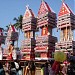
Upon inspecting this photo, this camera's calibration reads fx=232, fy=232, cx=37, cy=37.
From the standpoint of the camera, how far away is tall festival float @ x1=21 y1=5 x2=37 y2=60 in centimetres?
1727

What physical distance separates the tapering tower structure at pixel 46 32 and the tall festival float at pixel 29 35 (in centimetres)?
96

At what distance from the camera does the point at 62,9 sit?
15680 mm

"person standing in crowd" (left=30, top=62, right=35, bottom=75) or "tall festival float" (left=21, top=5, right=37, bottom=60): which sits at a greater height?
"tall festival float" (left=21, top=5, right=37, bottom=60)

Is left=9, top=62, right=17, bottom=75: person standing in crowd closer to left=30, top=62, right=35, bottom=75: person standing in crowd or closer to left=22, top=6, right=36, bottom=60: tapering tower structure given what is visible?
left=30, top=62, right=35, bottom=75: person standing in crowd

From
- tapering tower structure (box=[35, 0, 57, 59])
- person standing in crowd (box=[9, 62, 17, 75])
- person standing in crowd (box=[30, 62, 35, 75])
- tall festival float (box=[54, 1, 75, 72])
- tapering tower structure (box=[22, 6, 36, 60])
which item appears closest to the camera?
person standing in crowd (box=[9, 62, 17, 75])

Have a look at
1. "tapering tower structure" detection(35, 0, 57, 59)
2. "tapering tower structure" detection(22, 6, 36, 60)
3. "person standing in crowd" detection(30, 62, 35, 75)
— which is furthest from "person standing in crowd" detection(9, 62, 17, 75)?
"tapering tower structure" detection(22, 6, 36, 60)

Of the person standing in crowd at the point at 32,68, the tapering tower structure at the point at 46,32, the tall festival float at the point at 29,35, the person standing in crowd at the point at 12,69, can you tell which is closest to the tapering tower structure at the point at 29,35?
the tall festival float at the point at 29,35

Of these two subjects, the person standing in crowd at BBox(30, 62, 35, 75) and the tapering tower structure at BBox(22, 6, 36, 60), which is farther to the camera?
the tapering tower structure at BBox(22, 6, 36, 60)

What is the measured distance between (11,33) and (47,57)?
5.58m

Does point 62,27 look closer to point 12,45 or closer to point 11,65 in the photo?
point 11,65

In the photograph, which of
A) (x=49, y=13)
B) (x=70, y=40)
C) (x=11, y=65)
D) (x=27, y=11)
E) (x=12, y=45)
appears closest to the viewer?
(x=11, y=65)

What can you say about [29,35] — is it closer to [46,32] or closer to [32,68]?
[46,32]

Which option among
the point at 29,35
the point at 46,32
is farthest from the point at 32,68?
the point at 29,35

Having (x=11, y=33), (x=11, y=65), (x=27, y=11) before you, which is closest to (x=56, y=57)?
(x=11, y=65)
